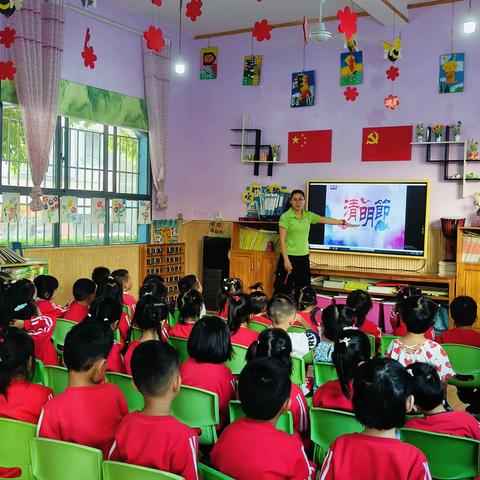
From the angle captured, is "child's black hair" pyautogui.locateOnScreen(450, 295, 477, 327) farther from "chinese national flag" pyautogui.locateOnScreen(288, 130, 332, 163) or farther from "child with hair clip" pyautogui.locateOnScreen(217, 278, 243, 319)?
"chinese national flag" pyautogui.locateOnScreen(288, 130, 332, 163)

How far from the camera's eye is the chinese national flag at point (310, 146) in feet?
24.7

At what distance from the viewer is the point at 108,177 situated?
7.34 meters

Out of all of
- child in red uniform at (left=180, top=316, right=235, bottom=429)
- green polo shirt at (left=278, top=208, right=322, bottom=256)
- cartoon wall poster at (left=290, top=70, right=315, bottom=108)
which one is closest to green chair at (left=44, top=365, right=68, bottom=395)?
child in red uniform at (left=180, top=316, right=235, bottom=429)

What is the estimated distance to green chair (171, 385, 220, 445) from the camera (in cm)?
250

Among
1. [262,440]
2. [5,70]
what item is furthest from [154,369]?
[5,70]

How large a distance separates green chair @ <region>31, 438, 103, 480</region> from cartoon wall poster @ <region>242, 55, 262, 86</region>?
22.0 feet

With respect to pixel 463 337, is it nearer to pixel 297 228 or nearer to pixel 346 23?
pixel 346 23

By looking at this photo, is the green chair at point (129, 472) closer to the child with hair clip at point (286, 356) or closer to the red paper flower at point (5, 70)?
the child with hair clip at point (286, 356)

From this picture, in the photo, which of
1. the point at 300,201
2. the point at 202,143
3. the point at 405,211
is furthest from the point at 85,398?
the point at 202,143

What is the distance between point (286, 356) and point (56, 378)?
44.8 inches

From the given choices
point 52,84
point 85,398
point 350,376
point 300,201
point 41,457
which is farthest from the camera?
point 300,201

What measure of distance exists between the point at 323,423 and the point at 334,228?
515 centimetres

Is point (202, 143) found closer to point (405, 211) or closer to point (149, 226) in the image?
point (149, 226)

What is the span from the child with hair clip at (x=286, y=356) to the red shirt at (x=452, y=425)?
0.49 m
